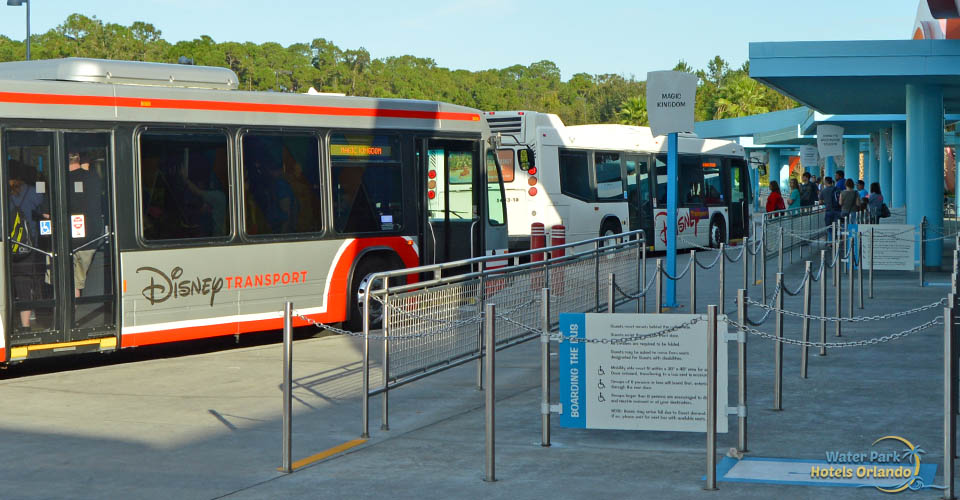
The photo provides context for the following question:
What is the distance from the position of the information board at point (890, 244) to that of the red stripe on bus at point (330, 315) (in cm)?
795

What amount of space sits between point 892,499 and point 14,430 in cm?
624

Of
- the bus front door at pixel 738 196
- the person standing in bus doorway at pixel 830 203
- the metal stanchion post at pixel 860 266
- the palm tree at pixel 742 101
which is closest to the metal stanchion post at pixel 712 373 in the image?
the metal stanchion post at pixel 860 266

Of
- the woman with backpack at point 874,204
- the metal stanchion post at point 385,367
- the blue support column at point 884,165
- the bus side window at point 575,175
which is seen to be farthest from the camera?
the blue support column at point 884,165

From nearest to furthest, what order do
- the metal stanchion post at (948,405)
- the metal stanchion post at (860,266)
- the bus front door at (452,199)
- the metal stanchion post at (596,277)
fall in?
the metal stanchion post at (948,405) < the metal stanchion post at (596,277) < the bus front door at (452,199) < the metal stanchion post at (860,266)

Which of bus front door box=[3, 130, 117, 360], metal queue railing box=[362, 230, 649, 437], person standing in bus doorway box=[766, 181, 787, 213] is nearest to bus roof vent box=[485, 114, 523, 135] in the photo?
person standing in bus doorway box=[766, 181, 787, 213]

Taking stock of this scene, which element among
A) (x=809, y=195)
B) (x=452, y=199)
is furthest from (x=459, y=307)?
(x=809, y=195)

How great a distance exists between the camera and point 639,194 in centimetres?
2800

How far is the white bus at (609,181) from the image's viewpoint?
25453mm

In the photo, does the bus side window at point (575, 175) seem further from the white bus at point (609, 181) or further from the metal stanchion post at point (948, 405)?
the metal stanchion post at point (948, 405)

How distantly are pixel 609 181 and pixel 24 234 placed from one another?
17.4 metres

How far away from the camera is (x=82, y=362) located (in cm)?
1281

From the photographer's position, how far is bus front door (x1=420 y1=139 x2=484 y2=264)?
51.2 ft

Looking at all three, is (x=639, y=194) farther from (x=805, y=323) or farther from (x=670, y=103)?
(x=805, y=323)

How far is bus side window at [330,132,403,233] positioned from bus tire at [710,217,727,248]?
16.7 metres
